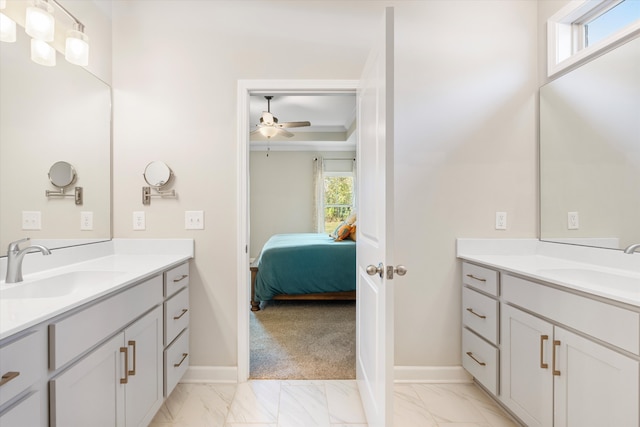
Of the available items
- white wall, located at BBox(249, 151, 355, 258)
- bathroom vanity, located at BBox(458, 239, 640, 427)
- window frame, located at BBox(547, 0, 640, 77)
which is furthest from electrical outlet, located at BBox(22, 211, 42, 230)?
white wall, located at BBox(249, 151, 355, 258)

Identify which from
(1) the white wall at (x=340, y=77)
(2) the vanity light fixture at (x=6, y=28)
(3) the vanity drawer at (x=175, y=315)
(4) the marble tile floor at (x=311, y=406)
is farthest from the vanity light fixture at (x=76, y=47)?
(4) the marble tile floor at (x=311, y=406)

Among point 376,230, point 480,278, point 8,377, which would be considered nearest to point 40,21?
point 8,377

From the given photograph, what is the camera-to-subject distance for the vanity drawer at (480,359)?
1.79 meters

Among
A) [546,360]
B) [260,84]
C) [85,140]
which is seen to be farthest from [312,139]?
[546,360]

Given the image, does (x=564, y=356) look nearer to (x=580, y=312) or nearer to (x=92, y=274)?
(x=580, y=312)

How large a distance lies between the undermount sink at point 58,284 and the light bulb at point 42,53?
1.07m

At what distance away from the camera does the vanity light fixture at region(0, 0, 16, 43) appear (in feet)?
4.43

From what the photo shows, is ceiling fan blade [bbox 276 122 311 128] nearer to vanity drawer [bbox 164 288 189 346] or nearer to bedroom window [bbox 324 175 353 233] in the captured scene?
bedroom window [bbox 324 175 353 233]

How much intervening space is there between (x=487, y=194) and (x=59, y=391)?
2.40 metres

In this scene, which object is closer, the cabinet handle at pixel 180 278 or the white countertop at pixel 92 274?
the white countertop at pixel 92 274

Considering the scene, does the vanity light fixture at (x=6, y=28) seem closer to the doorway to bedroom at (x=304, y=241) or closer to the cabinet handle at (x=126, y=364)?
the doorway to bedroom at (x=304, y=241)

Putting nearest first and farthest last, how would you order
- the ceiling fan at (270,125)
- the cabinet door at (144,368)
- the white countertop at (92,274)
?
1. the white countertop at (92,274)
2. the cabinet door at (144,368)
3. the ceiling fan at (270,125)

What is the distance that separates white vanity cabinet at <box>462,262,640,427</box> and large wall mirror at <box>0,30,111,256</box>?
2.46 metres

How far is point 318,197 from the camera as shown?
21.3 ft
